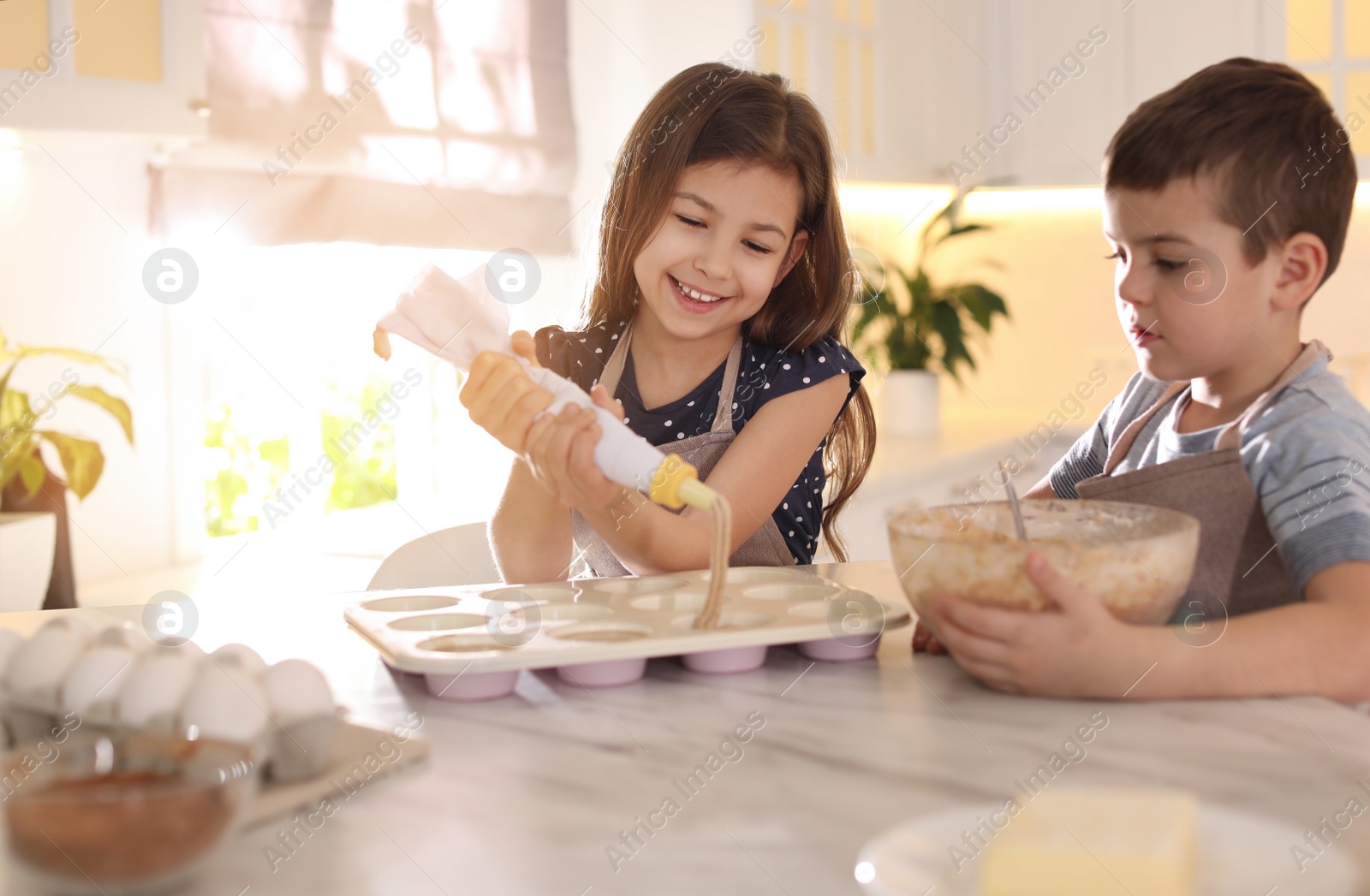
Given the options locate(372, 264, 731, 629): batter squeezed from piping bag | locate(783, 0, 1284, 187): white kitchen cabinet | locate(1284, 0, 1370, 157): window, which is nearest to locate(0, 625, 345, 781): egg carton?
locate(372, 264, 731, 629): batter squeezed from piping bag

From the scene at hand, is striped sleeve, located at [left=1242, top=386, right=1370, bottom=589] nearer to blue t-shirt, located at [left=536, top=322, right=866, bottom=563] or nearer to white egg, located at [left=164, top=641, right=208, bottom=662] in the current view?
blue t-shirt, located at [left=536, top=322, right=866, bottom=563]

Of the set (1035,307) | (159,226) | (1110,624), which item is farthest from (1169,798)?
(1035,307)

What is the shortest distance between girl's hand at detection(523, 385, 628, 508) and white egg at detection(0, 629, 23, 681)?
1.12 ft

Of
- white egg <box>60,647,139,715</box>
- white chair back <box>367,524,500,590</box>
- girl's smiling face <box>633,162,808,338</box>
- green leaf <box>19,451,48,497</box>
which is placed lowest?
white chair back <box>367,524,500,590</box>

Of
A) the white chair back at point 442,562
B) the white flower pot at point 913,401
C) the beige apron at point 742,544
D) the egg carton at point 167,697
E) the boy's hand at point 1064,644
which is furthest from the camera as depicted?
the white flower pot at point 913,401

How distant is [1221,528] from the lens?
84cm

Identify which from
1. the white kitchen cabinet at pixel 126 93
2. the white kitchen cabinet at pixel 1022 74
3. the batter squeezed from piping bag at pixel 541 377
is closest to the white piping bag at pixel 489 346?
the batter squeezed from piping bag at pixel 541 377

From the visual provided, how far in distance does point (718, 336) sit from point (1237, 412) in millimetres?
633

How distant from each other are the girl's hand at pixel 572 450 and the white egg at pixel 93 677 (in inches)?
11.9

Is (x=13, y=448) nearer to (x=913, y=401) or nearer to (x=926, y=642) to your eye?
(x=926, y=642)

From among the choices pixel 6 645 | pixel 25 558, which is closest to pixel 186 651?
pixel 6 645

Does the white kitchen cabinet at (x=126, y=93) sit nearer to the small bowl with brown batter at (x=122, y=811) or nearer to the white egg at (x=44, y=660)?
the white egg at (x=44, y=660)

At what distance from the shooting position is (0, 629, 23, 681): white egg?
0.60m

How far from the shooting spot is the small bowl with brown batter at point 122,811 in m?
0.40
